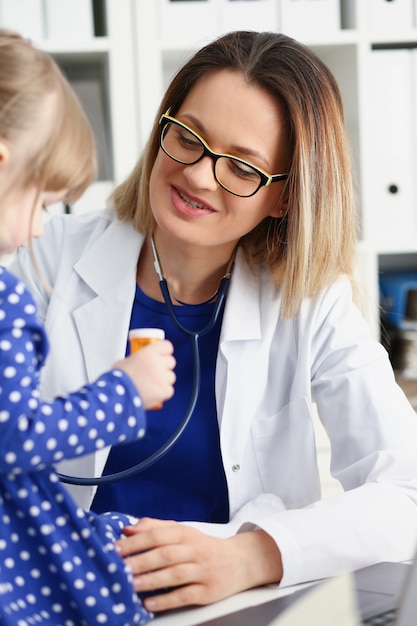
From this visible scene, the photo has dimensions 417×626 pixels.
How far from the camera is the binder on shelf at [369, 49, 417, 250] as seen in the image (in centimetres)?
229

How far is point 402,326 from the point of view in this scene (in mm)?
2418

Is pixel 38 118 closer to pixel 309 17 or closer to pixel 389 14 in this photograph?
pixel 309 17

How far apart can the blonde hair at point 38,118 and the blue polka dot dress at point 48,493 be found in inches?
4.5

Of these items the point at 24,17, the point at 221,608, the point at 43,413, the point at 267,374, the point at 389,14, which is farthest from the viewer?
the point at 389,14

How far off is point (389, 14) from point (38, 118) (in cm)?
161

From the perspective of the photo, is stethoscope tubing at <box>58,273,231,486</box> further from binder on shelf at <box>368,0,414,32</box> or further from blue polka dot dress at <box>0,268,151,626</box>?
binder on shelf at <box>368,0,414,32</box>

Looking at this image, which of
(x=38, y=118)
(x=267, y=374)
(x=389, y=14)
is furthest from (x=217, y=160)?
(x=389, y=14)

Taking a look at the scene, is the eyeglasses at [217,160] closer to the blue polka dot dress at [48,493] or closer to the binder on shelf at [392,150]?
the blue polka dot dress at [48,493]

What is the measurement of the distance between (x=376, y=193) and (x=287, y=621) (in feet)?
5.24

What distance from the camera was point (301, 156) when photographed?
4.36 feet

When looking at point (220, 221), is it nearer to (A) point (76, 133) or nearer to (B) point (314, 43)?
(A) point (76, 133)

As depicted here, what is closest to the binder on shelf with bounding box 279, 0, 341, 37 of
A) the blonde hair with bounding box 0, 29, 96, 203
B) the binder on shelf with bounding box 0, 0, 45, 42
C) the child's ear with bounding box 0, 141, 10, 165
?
the binder on shelf with bounding box 0, 0, 45, 42

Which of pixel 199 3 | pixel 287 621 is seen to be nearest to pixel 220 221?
pixel 287 621

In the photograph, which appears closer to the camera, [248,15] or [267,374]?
[267,374]
